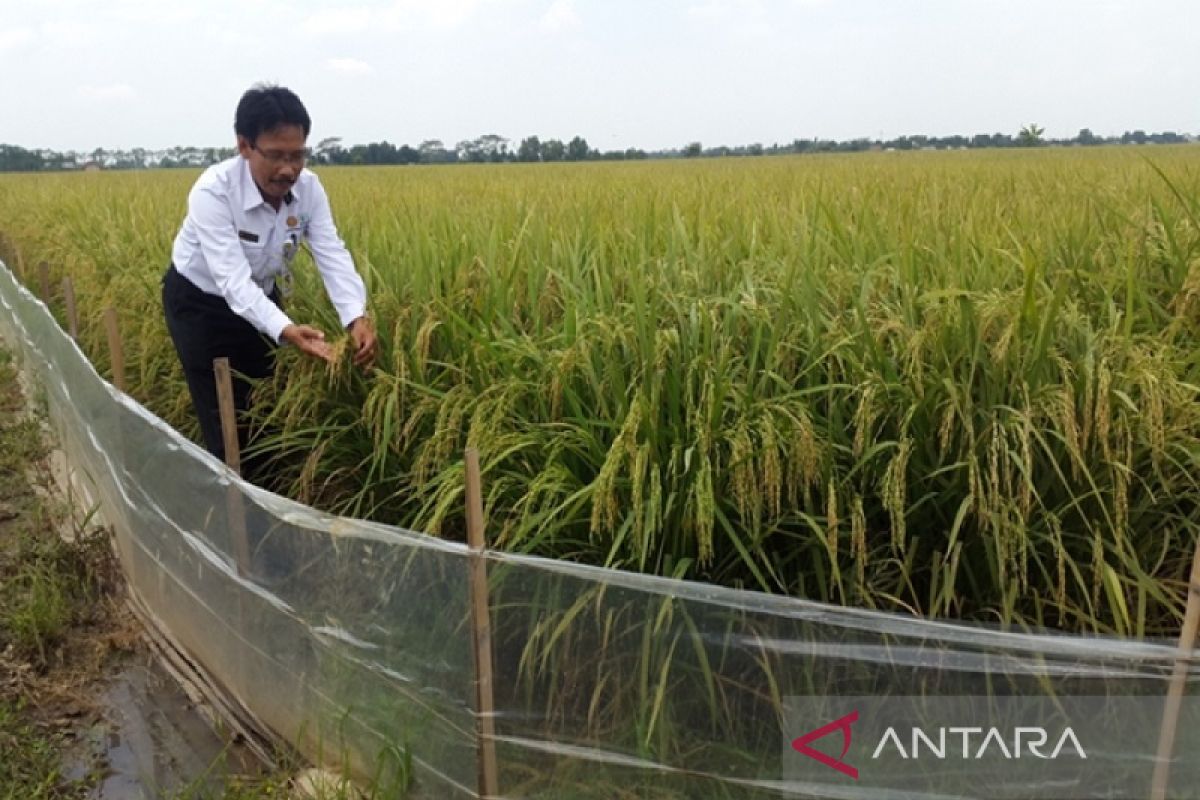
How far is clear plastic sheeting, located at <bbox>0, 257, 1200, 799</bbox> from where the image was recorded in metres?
1.50

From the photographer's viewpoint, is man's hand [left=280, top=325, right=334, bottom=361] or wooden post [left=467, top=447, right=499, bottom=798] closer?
wooden post [left=467, top=447, right=499, bottom=798]

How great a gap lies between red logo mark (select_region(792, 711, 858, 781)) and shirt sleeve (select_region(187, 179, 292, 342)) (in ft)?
6.19

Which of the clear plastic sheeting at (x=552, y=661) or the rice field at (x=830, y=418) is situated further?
the rice field at (x=830, y=418)

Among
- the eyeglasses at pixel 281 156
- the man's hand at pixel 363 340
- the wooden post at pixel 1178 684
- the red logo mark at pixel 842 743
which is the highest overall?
the eyeglasses at pixel 281 156

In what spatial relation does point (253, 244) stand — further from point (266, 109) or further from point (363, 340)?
point (363, 340)

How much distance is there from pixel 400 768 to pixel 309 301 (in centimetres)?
174

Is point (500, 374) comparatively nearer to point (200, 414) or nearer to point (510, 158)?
point (200, 414)

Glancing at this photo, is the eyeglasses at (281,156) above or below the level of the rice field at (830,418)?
above

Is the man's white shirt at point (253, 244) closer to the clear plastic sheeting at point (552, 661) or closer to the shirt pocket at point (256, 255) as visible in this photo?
the shirt pocket at point (256, 255)

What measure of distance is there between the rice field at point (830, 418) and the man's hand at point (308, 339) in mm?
162

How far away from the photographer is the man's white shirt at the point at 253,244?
9.19 ft

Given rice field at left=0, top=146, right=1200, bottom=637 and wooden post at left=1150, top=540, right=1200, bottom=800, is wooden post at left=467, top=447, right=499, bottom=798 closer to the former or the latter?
rice field at left=0, top=146, right=1200, bottom=637

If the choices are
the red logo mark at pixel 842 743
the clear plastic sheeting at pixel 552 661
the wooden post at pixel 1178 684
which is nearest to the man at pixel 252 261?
the clear plastic sheeting at pixel 552 661

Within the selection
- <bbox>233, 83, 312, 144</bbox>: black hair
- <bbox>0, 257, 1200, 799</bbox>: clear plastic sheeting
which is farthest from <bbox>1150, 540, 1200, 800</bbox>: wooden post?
<bbox>233, 83, 312, 144</bbox>: black hair
